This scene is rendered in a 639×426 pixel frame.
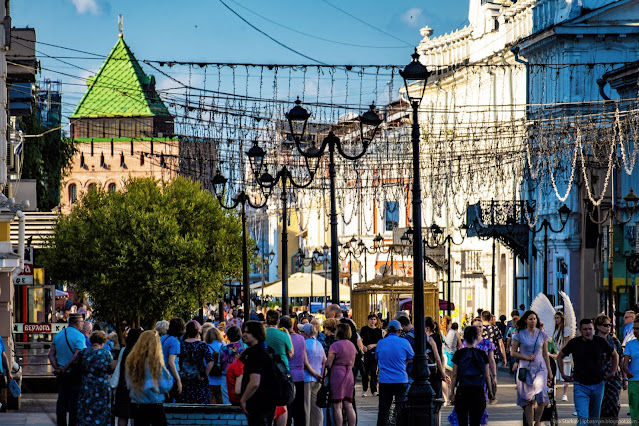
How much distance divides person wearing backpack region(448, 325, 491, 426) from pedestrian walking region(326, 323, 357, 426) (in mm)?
1589

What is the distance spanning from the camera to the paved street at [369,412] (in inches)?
917

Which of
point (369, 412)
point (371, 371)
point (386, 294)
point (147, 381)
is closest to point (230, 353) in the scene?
point (147, 381)

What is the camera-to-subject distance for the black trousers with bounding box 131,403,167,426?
15609mm

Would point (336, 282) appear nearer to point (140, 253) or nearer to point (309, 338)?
point (309, 338)

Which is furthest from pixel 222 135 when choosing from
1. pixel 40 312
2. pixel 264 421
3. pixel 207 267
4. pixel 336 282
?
pixel 264 421

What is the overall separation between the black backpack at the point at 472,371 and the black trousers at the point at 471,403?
0.08 meters

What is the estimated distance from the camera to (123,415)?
17281 mm

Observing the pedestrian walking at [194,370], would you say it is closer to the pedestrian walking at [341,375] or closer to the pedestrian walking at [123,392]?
the pedestrian walking at [123,392]

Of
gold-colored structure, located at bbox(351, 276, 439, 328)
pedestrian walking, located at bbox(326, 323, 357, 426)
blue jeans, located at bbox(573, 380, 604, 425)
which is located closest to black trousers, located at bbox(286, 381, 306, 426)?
pedestrian walking, located at bbox(326, 323, 357, 426)

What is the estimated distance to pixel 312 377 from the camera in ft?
65.9

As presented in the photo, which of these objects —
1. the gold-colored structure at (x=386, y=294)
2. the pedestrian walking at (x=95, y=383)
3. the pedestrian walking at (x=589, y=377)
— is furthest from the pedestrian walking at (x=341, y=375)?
the gold-colored structure at (x=386, y=294)

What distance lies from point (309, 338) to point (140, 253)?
93.0 feet

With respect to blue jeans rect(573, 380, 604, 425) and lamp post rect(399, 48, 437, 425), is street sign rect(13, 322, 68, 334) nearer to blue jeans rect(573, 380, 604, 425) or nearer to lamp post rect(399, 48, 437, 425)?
lamp post rect(399, 48, 437, 425)

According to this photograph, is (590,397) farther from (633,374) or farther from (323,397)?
(323,397)
